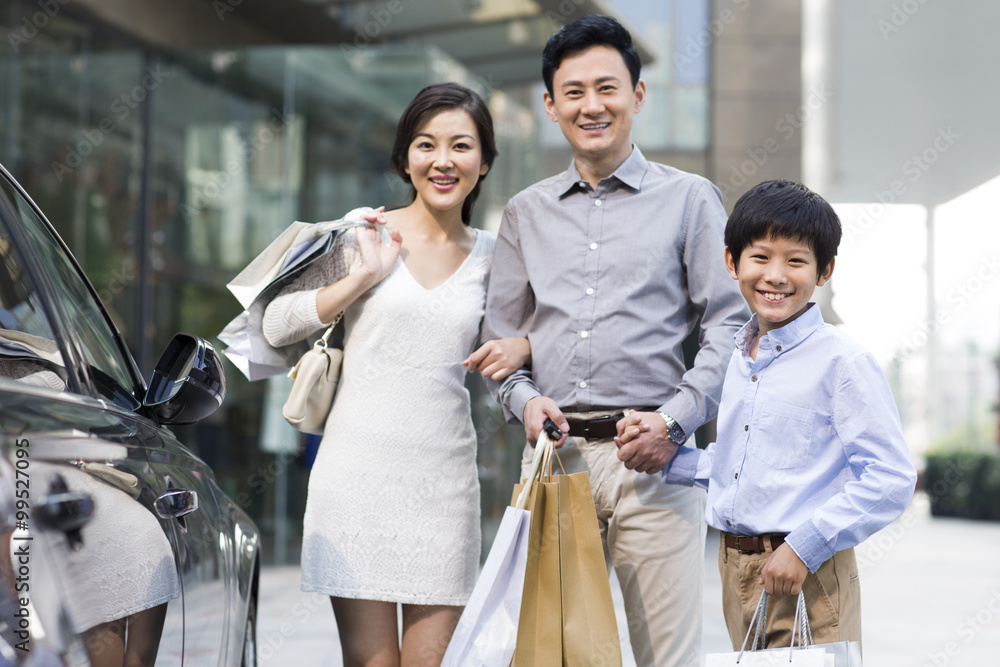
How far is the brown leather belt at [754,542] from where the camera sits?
1.93 meters

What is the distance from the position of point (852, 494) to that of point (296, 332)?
1496mm

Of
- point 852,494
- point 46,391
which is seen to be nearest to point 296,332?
point 46,391

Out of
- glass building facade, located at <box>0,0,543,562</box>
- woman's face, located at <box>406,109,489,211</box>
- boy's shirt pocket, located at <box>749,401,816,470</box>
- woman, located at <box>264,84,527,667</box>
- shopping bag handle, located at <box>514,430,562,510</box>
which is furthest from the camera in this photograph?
glass building facade, located at <box>0,0,543,562</box>

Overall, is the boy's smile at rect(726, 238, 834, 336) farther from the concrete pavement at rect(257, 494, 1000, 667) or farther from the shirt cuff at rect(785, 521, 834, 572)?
the concrete pavement at rect(257, 494, 1000, 667)

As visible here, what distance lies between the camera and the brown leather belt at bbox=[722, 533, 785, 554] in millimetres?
1933

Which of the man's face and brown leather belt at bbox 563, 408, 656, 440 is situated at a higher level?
the man's face

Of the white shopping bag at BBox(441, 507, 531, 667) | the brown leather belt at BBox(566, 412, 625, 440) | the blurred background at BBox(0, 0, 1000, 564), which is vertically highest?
the blurred background at BBox(0, 0, 1000, 564)

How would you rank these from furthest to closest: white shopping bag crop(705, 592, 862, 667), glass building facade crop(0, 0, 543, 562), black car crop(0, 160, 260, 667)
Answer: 1. glass building facade crop(0, 0, 543, 562)
2. white shopping bag crop(705, 592, 862, 667)
3. black car crop(0, 160, 260, 667)

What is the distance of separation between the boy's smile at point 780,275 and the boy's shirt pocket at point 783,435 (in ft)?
0.61

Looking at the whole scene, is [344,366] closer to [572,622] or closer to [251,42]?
[572,622]

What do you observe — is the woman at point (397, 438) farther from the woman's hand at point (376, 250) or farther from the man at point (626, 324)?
the man at point (626, 324)

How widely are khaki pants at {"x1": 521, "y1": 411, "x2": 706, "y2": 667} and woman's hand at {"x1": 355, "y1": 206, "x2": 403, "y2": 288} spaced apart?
2.09ft

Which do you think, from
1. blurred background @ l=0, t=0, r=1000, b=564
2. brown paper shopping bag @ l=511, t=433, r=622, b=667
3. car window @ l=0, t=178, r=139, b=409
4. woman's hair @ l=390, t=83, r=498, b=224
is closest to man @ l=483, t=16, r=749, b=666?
brown paper shopping bag @ l=511, t=433, r=622, b=667

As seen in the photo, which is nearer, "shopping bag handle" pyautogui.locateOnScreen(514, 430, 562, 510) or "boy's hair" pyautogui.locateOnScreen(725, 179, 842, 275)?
"boy's hair" pyautogui.locateOnScreen(725, 179, 842, 275)
